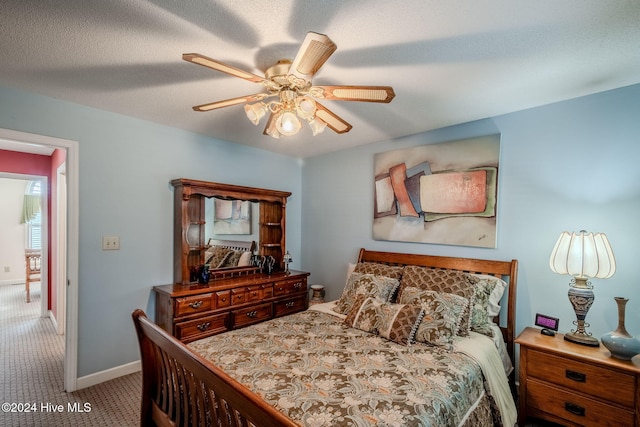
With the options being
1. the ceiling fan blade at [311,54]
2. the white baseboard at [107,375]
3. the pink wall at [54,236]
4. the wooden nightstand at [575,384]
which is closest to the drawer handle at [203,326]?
the white baseboard at [107,375]

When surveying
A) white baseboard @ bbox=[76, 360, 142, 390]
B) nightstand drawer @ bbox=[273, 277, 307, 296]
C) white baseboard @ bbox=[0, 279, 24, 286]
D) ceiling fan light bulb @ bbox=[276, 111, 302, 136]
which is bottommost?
white baseboard @ bbox=[0, 279, 24, 286]

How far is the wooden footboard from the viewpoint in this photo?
101 centimetres

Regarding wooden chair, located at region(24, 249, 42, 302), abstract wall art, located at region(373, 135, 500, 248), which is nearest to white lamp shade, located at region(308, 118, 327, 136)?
abstract wall art, located at region(373, 135, 500, 248)

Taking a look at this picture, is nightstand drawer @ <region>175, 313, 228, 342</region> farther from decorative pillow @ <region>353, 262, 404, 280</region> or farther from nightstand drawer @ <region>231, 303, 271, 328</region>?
decorative pillow @ <region>353, 262, 404, 280</region>

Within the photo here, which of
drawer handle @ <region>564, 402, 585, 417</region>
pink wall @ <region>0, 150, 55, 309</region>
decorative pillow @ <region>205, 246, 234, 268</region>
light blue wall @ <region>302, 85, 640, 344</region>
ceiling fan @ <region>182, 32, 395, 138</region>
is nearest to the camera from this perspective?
ceiling fan @ <region>182, 32, 395, 138</region>

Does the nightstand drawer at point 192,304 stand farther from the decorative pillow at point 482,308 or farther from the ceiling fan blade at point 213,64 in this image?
the decorative pillow at point 482,308

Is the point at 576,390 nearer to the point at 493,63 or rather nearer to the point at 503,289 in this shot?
the point at 503,289

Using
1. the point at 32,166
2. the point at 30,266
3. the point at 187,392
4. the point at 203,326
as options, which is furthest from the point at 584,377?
the point at 30,266

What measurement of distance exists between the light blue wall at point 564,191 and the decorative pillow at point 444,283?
36 centimetres

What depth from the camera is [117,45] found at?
62.4 inches

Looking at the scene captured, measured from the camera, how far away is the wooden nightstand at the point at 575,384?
5.47 feet

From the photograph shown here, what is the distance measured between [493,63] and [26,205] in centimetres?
907

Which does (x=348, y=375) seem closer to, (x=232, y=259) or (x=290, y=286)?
(x=290, y=286)

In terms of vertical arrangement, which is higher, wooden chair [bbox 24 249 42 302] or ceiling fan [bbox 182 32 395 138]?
ceiling fan [bbox 182 32 395 138]
